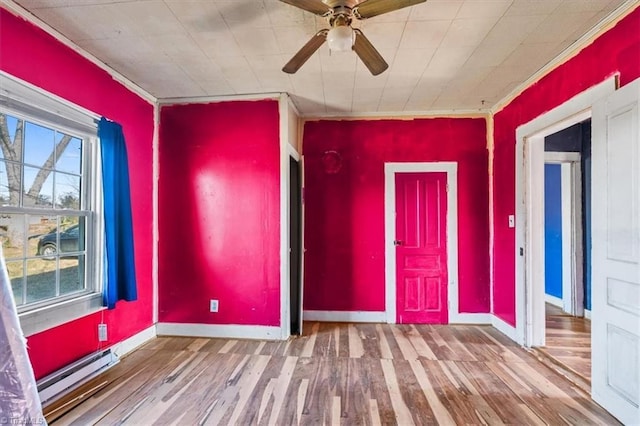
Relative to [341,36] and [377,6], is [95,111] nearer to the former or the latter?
[341,36]

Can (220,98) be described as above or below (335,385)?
above

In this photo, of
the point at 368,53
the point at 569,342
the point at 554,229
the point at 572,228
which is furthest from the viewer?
the point at 554,229

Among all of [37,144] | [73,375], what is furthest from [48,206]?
[73,375]

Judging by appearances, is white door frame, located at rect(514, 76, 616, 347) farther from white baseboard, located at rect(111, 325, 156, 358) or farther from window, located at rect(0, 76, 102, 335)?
window, located at rect(0, 76, 102, 335)

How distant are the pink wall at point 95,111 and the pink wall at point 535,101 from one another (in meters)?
3.76

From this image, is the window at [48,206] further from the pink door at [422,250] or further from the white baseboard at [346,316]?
the pink door at [422,250]

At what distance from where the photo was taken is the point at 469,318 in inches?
152

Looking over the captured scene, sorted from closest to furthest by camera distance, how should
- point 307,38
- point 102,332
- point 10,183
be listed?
point 10,183 < point 307,38 < point 102,332

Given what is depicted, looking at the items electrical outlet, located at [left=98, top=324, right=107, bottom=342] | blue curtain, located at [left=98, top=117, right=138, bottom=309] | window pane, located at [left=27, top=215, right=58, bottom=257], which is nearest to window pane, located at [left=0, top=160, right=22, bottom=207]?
window pane, located at [left=27, top=215, right=58, bottom=257]

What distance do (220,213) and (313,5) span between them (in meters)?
2.36

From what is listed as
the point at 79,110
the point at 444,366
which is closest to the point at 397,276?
the point at 444,366

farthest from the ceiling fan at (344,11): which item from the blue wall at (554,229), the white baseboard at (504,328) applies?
the blue wall at (554,229)

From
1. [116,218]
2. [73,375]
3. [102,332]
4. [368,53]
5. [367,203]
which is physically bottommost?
[73,375]

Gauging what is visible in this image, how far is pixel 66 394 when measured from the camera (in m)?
2.29
